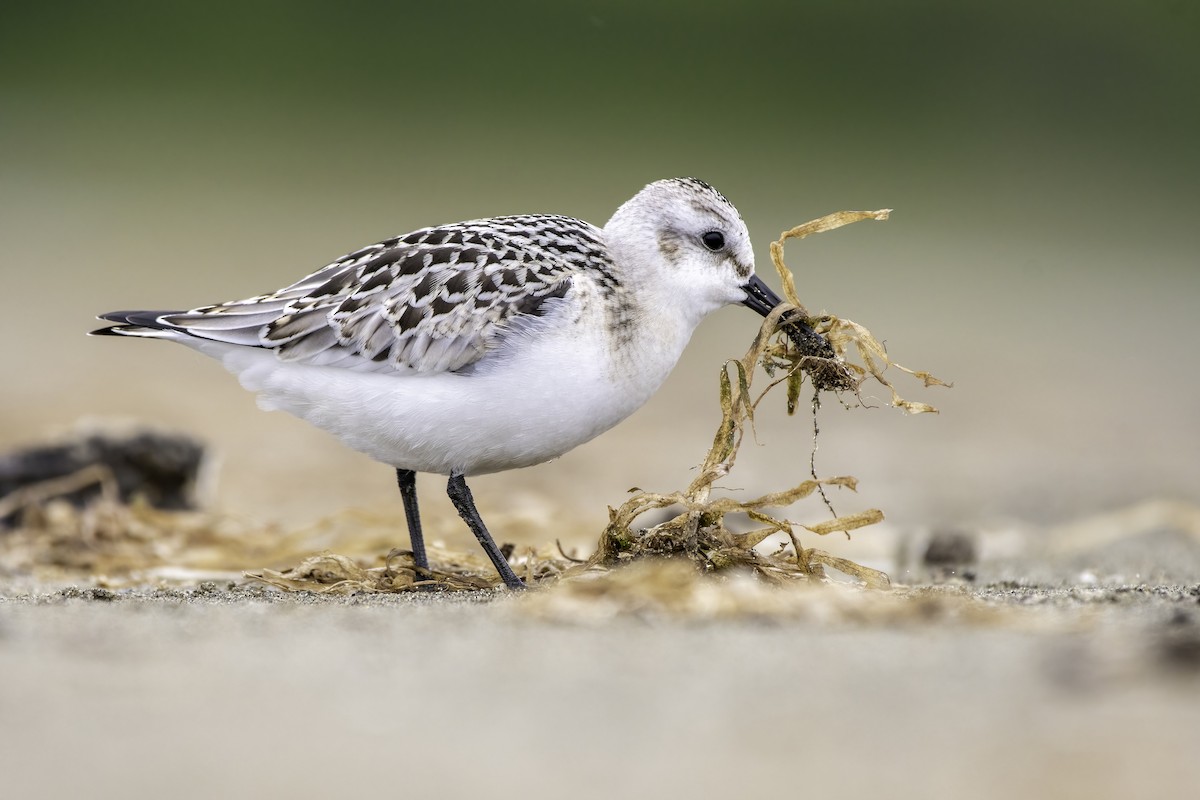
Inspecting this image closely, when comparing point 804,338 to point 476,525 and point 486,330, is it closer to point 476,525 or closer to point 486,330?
point 486,330

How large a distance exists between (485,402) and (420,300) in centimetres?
51

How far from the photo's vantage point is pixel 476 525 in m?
5.29

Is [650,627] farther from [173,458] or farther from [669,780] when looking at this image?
[173,458]

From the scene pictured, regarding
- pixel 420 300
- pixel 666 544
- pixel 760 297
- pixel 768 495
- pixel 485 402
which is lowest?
pixel 666 544

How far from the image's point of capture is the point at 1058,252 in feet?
64.4

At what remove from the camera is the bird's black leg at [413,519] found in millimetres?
5543

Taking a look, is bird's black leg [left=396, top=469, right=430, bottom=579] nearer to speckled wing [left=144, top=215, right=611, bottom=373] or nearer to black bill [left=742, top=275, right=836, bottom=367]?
speckled wing [left=144, top=215, right=611, bottom=373]

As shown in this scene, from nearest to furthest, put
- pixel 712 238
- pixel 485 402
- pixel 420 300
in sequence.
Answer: pixel 485 402 → pixel 420 300 → pixel 712 238

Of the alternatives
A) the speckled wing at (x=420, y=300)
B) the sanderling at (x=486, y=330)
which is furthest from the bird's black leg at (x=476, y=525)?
the speckled wing at (x=420, y=300)

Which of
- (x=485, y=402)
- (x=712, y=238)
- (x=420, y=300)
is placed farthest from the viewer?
(x=712, y=238)

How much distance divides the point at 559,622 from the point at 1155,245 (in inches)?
727

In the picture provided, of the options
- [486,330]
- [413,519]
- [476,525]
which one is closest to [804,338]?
[486,330]

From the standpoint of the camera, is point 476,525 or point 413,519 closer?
point 476,525

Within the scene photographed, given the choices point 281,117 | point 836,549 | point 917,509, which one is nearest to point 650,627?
point 836,549
